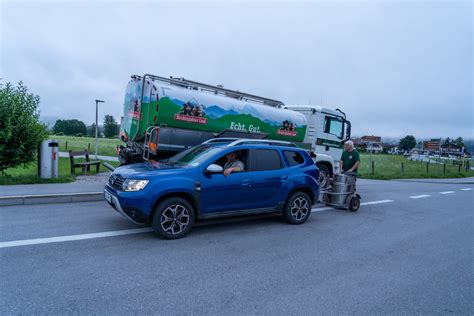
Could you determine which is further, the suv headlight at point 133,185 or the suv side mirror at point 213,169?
the suv side mirror at point 213,169

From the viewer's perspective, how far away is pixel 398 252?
5301 mm

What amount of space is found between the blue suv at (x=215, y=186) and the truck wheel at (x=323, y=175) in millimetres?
3960

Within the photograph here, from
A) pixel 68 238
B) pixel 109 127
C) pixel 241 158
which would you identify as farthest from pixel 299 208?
pixel 109 127

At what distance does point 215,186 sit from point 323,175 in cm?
Result: 646

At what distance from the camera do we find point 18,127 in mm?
10016

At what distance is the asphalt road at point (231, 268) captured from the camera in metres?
3.38

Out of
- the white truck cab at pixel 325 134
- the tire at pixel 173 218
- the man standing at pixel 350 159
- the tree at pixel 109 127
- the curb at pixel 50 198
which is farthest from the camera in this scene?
the tree at pixel 109 127

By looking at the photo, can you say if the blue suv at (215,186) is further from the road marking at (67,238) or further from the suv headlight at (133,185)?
the road marking at (67,238)

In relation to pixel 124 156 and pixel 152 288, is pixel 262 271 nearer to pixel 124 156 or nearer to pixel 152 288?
pixel 152 288

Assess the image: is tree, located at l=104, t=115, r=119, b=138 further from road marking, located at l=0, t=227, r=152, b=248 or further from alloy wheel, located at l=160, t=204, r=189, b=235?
alloy wheel, located at l=160, t=204, r=189, b=235

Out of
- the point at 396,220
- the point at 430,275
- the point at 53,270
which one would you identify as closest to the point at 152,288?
the point at 53,270

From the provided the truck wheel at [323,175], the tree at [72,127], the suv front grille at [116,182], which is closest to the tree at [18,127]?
the suv front grille at [116,182]

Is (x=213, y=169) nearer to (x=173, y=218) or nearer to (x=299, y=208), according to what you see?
(x=173, y=218)

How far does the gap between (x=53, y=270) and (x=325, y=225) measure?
5109mm
